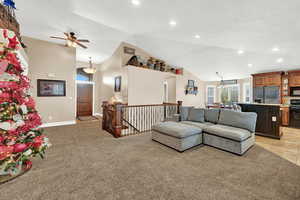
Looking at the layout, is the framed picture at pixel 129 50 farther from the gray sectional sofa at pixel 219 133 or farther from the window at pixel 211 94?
the window at pixel 211 94

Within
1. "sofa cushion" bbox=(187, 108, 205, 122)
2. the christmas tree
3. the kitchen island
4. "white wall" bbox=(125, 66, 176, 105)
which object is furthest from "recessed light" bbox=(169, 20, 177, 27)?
the kitchen island

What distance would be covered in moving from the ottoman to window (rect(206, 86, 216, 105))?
6.32 m

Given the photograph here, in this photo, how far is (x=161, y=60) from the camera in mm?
6840

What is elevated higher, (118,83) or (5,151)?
(118,83)

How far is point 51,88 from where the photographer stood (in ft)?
17.0

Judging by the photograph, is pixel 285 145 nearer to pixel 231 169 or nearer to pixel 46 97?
pixel 231 169

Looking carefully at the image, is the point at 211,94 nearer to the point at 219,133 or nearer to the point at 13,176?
the point at 219,133

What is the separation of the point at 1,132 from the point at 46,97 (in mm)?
3913

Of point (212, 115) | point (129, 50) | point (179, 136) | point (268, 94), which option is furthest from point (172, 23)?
point (268, 94)

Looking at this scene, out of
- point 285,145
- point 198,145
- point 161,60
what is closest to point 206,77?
point 161,60

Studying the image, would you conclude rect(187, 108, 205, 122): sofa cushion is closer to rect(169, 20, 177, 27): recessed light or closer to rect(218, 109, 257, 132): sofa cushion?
rect(218, 109, 257, 132): sofa cushion

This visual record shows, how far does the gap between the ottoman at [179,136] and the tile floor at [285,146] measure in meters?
1.68

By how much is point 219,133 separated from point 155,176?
181 centimetres

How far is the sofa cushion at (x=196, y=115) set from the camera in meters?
3.74
